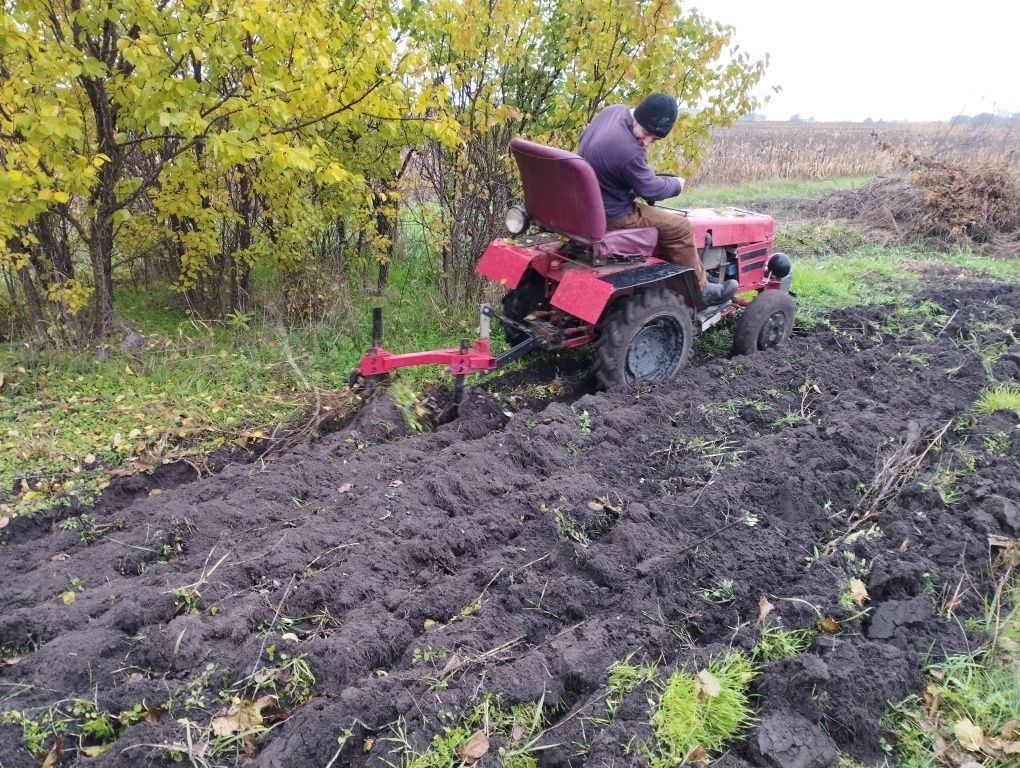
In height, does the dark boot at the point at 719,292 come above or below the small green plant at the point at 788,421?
above

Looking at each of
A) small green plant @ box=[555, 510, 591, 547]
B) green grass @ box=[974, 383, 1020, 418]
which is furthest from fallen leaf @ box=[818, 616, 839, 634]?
green grass @ box=[974, 383, 1020, 418]

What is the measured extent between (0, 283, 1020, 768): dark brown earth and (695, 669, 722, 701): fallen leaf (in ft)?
0.23

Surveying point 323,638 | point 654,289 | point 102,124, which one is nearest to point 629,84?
point 654,289

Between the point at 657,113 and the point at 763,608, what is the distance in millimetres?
3038

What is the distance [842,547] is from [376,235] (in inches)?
194

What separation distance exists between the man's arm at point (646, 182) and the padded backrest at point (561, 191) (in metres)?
0.35

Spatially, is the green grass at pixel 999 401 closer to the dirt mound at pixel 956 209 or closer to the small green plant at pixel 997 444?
the small green plant at pixel 997 444

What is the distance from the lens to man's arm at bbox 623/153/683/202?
4.50 meters

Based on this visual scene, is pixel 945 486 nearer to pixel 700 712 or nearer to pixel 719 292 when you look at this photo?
pixel 700 712

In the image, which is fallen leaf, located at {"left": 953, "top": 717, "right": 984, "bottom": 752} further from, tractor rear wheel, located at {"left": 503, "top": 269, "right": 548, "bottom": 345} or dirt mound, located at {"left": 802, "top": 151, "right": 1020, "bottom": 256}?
dirt mound, located at {"left": 802, "top": 151, "right": 1020, "bottom": 256}

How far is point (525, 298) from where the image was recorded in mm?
5352

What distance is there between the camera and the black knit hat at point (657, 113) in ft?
14.0

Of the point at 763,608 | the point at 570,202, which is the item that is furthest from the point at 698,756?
the point at 570,202

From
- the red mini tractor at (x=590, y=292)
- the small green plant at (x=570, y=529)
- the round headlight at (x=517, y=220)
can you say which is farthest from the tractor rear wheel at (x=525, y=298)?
the small green plant at (x=570, y=529)
